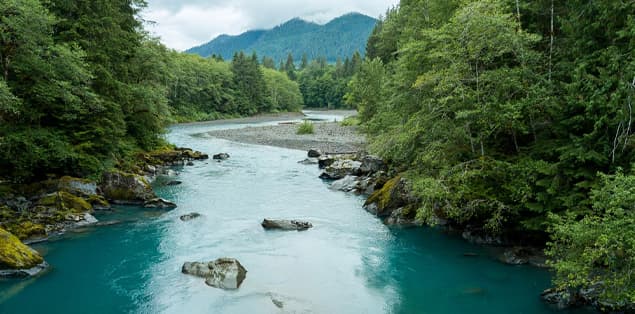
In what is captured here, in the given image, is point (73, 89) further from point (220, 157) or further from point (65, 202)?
point (220, 157)

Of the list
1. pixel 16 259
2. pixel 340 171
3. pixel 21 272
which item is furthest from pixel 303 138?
pixel 21 272

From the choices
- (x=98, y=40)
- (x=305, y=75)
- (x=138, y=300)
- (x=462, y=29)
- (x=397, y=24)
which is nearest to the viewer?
(x=138, y=300)

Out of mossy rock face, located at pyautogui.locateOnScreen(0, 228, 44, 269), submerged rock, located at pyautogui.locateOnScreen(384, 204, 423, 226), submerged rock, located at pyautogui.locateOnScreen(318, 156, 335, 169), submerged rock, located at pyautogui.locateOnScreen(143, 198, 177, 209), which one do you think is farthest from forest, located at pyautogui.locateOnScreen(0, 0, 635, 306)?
submerged rock, located at pyautogui.locateOnScreen(318, 156, 335, 169)

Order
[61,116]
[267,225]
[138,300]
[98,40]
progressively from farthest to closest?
[98,40] < [61,116] < [267,225] < [138,300]

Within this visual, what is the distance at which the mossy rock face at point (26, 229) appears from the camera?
54.1 ft

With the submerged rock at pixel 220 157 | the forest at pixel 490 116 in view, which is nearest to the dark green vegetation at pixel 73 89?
the forest at pixel 490 116

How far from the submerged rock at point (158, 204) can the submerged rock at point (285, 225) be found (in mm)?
5637

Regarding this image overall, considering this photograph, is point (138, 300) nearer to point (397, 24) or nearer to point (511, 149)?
point (511, 149)

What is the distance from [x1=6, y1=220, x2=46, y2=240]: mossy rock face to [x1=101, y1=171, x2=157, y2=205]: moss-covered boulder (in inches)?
214

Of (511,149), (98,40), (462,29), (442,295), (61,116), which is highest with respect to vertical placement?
(98,40)

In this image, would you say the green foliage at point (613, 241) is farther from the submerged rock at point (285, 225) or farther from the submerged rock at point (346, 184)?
the submerged rock at point (346, 184)

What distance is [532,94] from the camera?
46.8 feet

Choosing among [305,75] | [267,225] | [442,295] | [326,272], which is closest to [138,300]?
[326,272]

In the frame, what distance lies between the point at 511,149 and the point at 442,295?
6.41 meters
